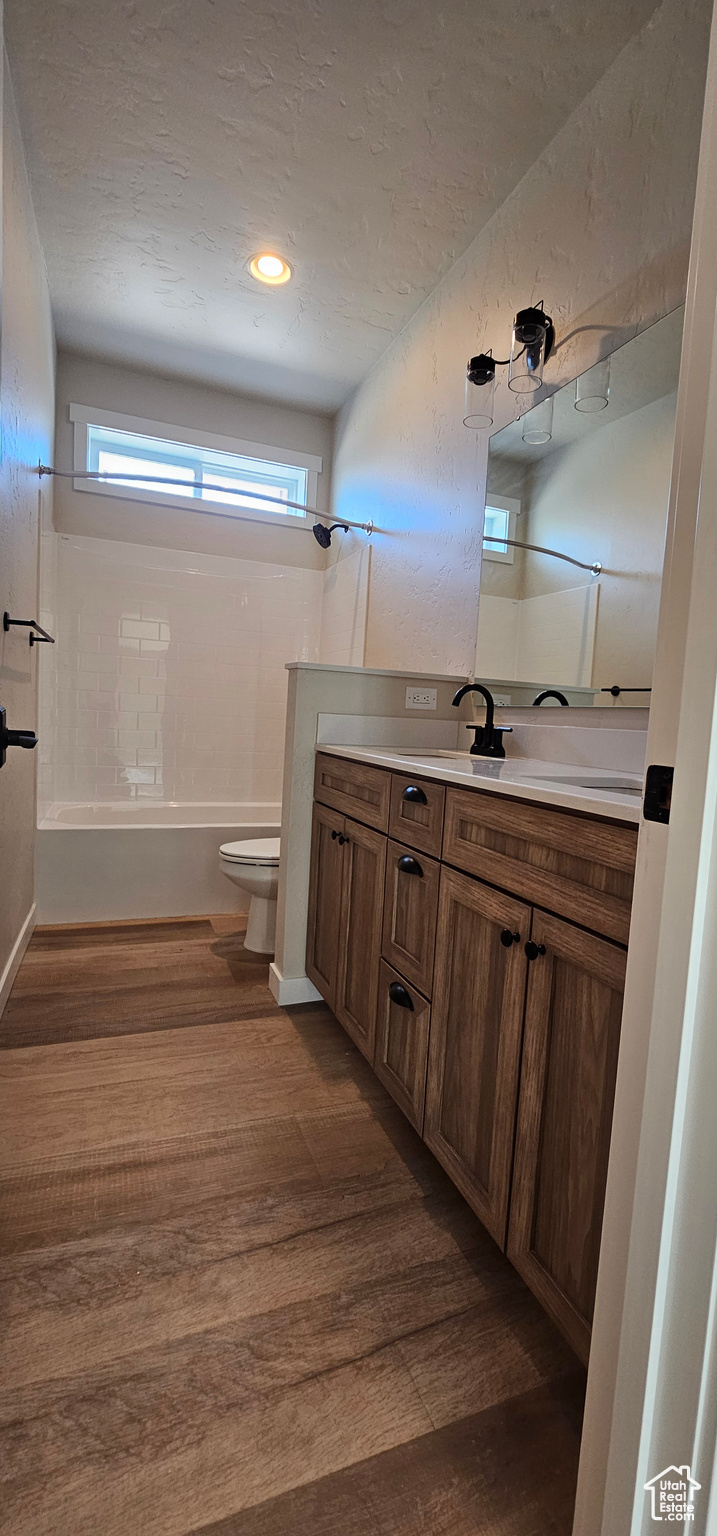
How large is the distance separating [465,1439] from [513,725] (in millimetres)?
1631

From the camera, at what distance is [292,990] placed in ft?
7.13

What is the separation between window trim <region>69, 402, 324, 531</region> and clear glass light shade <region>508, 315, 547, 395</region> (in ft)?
4.46

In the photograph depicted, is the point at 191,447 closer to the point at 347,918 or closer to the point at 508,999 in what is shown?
the point at 347,918

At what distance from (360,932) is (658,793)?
1224mm

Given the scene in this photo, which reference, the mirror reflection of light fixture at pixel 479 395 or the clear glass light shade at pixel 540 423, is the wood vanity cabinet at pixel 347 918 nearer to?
the clear glass light shade at pixel 540 423

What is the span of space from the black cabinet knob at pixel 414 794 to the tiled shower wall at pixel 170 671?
2.34m

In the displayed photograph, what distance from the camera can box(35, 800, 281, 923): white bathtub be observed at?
2.76 metres

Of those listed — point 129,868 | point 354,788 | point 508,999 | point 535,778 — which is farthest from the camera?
point 129,868

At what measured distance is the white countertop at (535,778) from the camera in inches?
35.4

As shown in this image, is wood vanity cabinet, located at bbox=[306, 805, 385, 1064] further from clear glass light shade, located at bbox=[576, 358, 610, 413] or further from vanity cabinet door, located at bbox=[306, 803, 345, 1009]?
clear glass light shade, located at bbox=[576, 358, 610, 413]

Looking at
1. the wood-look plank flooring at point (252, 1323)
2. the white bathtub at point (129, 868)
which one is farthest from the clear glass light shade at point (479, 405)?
the wood-look plank flooring at point (252, 1323)

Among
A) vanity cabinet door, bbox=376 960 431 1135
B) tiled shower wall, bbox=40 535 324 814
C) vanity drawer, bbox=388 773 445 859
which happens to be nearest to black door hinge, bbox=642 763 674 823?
vanity drawer, bbox=388 773 445 859

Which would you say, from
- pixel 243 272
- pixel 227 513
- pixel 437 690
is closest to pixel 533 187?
pixel 243 272

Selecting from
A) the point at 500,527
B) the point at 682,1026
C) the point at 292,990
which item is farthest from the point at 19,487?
the point at 682,1026
